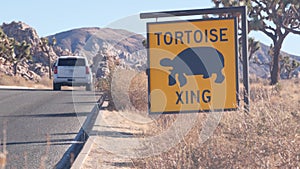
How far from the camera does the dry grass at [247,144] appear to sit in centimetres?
594

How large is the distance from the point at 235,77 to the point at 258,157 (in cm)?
196

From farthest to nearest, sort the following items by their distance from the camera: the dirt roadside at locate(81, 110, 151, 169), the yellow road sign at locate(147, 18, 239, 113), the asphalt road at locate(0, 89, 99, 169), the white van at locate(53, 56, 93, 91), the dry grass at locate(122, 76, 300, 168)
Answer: the white van at locate(53, 56, 93, 91) → the asphalt road at locate(0, 89, 99, 169) → the dirt roadside at locate(81, 110, 151, 169) → the yellow road sign at locate(147, 18, 239, 113) → the dry grass at locate(122, 76, 300, 168)

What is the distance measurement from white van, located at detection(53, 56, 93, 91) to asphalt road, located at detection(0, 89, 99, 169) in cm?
526

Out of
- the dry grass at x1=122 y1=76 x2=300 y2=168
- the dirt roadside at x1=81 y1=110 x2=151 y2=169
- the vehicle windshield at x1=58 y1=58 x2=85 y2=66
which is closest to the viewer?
the dry grass at x1=122 y1=76 x2=300 y2=168

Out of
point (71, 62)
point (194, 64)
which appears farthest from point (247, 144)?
point (71, 62)

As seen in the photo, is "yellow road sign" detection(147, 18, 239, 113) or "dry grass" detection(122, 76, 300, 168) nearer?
"dry grass" detection(122, 76, 300, 168)

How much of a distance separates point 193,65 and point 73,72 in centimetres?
2209

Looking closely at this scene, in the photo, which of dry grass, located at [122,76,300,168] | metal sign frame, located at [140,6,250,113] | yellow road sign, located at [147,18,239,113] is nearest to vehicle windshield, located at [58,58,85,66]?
metal sign frame, located at [140,6,250,113]

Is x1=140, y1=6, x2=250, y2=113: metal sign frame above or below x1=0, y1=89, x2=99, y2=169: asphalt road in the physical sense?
above

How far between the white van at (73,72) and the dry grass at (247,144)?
2206 centimetres

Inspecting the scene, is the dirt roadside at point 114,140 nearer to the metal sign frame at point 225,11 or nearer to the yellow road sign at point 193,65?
the yellow road sign at point 193,65

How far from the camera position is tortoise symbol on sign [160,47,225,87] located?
7727 millimetres

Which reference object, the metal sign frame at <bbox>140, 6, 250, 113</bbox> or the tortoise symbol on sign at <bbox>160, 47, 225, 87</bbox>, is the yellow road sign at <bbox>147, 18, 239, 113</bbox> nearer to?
the tortoise symbol on sign at <bbox>160, 47, 225, 87</bbox>

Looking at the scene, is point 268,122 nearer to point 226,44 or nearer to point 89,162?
point 226,44
